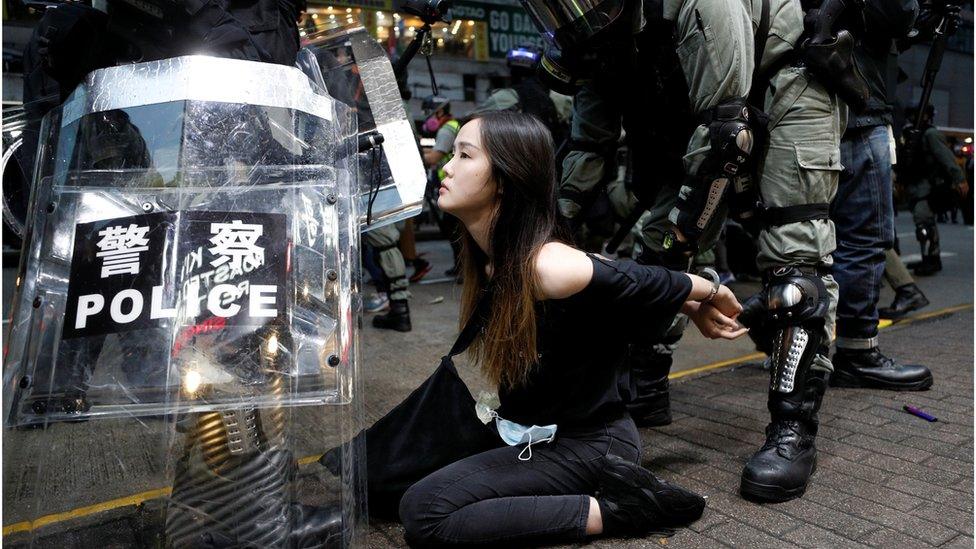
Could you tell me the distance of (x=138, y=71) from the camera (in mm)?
1758

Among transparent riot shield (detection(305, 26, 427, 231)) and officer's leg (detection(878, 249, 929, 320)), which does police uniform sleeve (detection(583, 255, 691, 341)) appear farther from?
officer's leg (detection(878, 249, 929, 320))

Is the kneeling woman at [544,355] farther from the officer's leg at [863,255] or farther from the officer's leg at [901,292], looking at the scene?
the officer's leg at [901,292]

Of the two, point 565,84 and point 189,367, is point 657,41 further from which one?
point 189,367

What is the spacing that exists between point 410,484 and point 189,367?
35.8 inches

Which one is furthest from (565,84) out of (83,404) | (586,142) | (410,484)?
(83,404)

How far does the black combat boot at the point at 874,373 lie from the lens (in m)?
3.58

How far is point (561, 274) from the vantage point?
83.0 inches

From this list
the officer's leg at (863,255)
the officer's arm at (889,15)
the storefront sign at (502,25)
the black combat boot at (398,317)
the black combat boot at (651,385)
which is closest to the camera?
the officer's arm at (889,15)

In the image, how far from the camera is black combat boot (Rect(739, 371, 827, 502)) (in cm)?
239

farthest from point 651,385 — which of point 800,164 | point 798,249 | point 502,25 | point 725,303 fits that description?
point 502,25

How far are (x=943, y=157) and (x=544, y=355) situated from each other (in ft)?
24.8

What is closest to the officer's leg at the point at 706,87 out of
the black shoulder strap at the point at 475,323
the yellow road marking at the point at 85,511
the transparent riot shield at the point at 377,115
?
the black shoulder strap at the point at 475,323

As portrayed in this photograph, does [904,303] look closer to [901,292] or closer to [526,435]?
[901,292]

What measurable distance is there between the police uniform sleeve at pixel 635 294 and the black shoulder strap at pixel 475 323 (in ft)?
0.92
